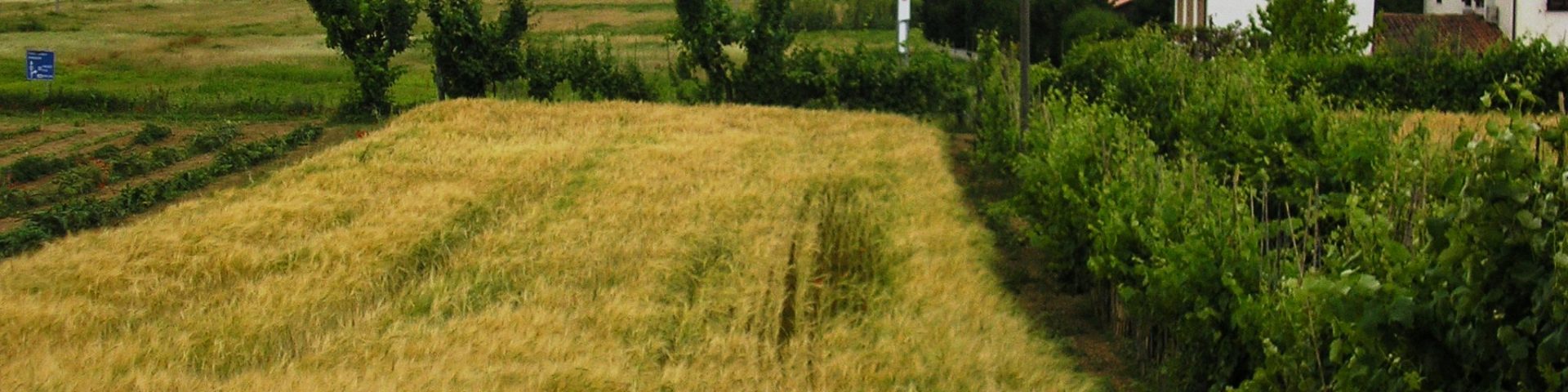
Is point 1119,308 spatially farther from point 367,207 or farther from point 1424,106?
point 1424,106

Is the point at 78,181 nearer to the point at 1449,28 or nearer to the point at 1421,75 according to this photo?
the point at 1421,75

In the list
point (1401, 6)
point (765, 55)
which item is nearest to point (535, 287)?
point (765, 55)

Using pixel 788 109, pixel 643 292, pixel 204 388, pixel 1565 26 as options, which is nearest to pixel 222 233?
pixel 643 292

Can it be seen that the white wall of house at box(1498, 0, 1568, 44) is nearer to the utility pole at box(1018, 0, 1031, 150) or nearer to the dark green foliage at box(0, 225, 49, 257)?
the utility pole at box(1018, 0, 1031, 150)

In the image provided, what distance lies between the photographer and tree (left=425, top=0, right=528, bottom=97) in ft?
103

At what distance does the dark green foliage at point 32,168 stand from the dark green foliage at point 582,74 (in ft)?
38.4

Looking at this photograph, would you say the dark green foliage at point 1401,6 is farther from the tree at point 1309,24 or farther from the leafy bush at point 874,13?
the tree at point 1309,24

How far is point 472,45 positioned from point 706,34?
14.2 ft

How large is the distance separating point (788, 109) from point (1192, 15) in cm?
2089

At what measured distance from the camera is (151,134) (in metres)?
25.2

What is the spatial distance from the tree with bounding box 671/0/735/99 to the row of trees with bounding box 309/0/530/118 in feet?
9.77

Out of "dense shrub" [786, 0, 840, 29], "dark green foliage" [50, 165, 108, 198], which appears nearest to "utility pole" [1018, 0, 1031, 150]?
"dark green foliage" [50, 165, 108, 198]

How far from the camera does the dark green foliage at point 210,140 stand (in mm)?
23750

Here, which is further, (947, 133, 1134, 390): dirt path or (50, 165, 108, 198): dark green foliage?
(50, 165, 108, 198): dark green foliage
